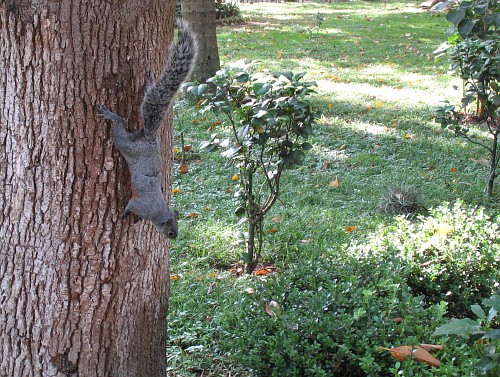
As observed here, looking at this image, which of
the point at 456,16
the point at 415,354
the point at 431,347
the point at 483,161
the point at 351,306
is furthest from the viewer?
the point at 483,161

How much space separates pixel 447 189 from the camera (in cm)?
541

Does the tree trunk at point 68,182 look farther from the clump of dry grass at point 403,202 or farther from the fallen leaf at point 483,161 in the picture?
the fallen leaf at point 483,161

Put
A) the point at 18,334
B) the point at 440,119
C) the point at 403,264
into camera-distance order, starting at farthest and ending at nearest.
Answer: the point at 440,119 → the point at 403,264 → the point at 18,334

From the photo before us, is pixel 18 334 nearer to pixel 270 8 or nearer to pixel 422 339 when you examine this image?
pixel 422 339

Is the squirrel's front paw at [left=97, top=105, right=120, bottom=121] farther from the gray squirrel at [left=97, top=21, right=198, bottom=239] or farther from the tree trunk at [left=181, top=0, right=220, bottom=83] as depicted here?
the tree trunk at [left=181, top=0, right=220, bottom=83]

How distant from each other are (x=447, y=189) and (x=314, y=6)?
53.2ft

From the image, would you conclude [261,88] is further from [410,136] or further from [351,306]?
[410,136]

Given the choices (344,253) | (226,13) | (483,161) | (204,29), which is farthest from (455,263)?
(226,13)

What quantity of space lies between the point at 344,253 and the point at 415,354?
46.7 inches

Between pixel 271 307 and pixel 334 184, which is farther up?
pixel 334 184

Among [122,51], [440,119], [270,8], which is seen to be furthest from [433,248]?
[270,8]

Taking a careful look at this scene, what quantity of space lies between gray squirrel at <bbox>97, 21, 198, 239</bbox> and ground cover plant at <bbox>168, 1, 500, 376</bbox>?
1.02m

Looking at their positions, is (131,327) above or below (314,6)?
below

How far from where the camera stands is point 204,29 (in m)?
7.93
